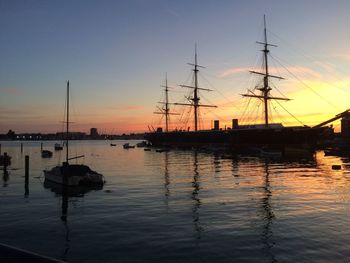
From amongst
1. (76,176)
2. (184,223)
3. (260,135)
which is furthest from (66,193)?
(260,135)

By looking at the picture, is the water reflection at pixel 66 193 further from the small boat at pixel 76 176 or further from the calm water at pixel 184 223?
the small boat at pixel 76 176

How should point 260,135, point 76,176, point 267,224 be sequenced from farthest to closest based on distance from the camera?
point 260,135 → point 76,176 → point 267,224

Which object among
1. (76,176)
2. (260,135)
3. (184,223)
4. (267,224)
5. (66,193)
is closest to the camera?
(267,224)

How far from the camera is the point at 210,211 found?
2553 centimetres

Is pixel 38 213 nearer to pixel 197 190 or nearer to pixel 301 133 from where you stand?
pixel 197 190

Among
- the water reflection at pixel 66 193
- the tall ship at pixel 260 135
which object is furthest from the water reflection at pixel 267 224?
the tall ship at pixel 260 135

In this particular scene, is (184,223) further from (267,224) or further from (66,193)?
(66,193)

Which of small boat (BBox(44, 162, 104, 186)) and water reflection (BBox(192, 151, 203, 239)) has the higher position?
small boat (BBox(44, 162, 104, 186))

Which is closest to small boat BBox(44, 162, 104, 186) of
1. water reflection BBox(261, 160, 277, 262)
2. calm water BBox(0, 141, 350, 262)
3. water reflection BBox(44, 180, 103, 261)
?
water reflection BBox(44, 180, 103, 261)

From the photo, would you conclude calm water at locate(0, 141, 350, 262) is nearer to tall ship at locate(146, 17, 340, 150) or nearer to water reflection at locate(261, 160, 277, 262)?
water reflection at locate(261, 160, 277, 262)

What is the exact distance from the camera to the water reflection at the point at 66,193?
59.9 feet

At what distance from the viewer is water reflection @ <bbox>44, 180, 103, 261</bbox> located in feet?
59.9

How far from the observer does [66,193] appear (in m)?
30.1

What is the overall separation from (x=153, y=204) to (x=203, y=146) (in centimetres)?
11402
